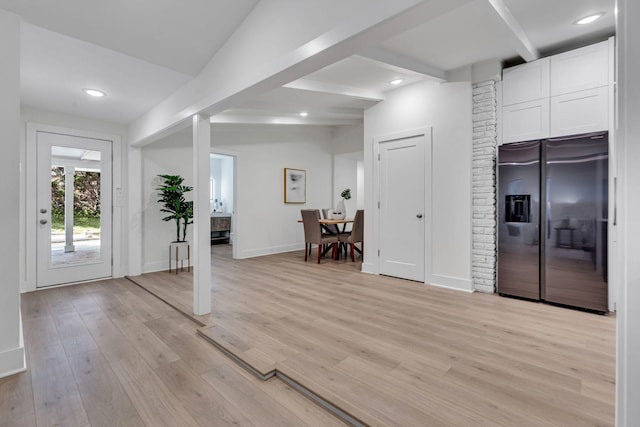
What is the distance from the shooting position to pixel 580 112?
10.0 feet

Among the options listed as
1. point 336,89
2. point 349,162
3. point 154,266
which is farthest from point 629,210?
point 349,162

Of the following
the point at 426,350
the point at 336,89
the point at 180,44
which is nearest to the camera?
the point at 426,350

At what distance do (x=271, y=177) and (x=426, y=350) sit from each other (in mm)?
5001

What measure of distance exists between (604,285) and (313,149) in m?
5.67

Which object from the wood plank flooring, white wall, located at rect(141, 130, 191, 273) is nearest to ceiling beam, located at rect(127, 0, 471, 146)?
white wall, located at rect(141, 130, 191, 273)

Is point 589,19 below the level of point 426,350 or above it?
above

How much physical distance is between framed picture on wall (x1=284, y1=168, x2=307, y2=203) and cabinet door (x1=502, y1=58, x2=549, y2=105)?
4.32 metres

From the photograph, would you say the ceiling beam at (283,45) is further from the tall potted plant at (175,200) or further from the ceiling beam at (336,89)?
the tall potted plant at (175,200)

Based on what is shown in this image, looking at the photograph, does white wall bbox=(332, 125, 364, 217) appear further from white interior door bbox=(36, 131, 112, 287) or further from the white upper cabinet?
white interior door bbox=(36, 131, 112, 287)

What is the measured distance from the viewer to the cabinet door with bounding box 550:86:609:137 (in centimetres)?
293

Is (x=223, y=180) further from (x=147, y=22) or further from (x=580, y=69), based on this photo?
(x=580, y=69)

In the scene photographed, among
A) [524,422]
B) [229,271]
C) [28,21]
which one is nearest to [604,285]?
[524,422]

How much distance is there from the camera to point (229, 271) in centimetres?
487

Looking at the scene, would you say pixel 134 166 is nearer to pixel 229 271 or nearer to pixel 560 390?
pixel 229 271
